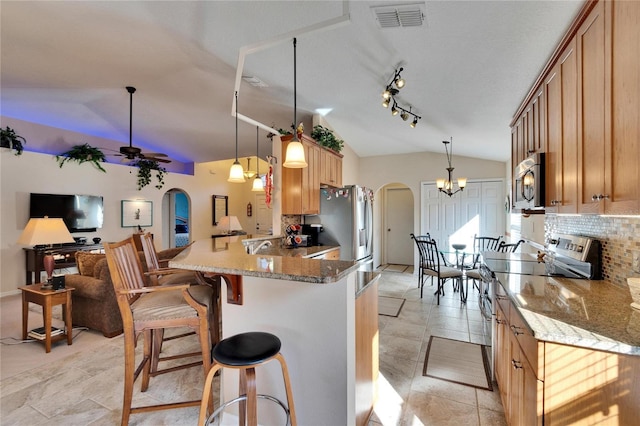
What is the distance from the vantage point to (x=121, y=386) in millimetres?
2238

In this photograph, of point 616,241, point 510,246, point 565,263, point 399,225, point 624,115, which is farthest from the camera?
point 399,225

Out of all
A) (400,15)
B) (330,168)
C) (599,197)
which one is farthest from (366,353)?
(330,168)

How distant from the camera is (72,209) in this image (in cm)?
547

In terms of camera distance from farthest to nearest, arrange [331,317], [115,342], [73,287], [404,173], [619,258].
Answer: [404,173]
[73,287]
[115,342]
[619,258]
[331,317]

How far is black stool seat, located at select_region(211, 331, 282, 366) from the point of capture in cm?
123

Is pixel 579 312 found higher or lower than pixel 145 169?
lower

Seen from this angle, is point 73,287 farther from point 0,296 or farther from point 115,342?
point 0,296

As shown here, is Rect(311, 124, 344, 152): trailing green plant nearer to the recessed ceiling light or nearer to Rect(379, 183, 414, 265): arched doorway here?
the recessed ceiling light

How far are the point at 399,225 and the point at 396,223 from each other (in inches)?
3.7

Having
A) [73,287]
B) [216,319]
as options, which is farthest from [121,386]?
[73,287]

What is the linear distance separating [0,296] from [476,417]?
678 centimetres

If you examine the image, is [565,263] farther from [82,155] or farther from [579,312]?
[82,155]

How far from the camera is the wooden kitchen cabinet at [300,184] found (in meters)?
3.97

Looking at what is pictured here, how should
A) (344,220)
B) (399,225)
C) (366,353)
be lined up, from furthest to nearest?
(399,225) → (344,220) → (366,353)
